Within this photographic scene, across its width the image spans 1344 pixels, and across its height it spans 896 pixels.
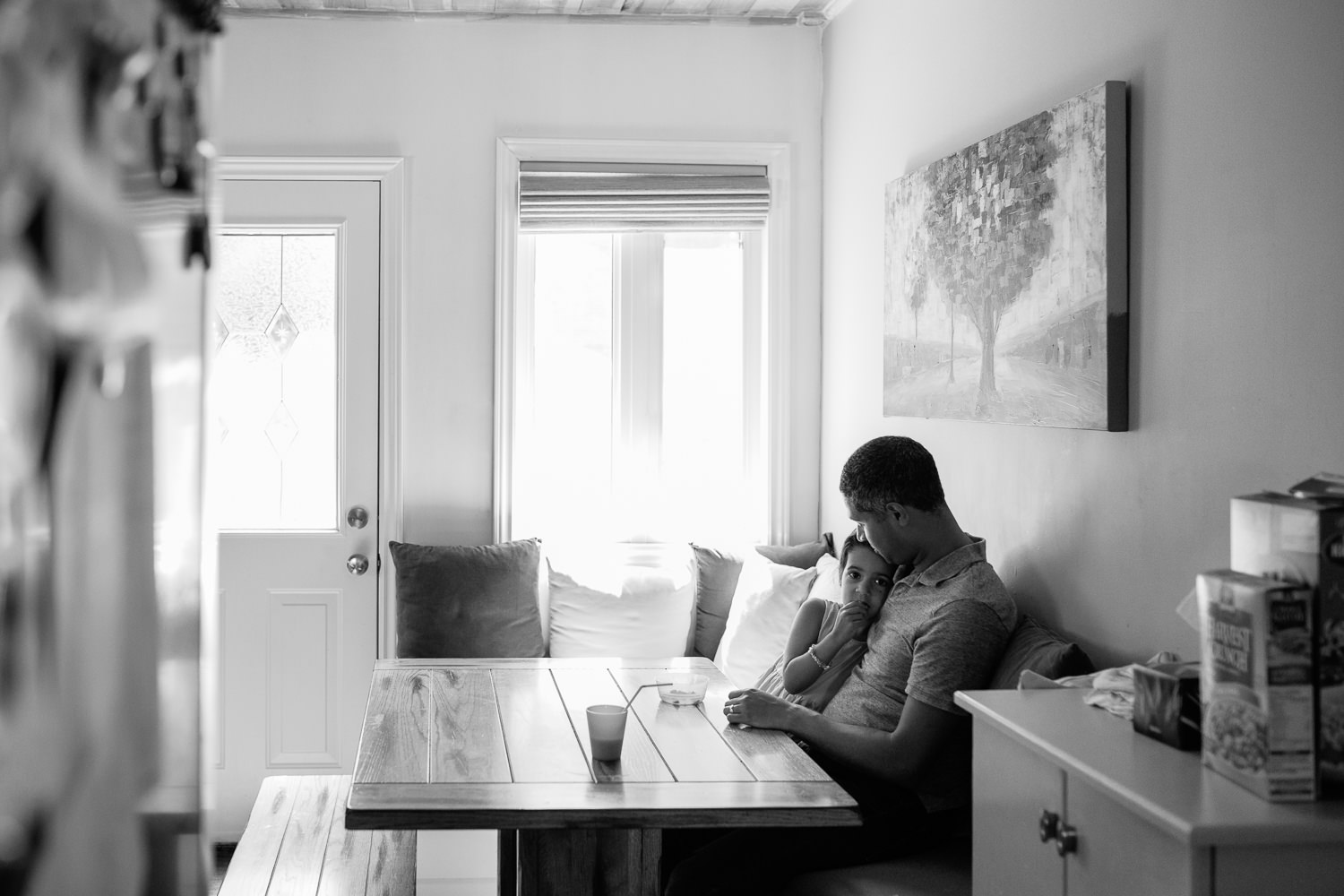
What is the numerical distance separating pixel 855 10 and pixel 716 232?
0.80m

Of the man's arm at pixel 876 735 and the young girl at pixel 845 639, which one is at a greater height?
the young girl at pixel 845 639

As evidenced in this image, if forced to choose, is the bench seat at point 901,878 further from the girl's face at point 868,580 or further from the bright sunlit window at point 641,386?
the bright sunlit window at point 641,386

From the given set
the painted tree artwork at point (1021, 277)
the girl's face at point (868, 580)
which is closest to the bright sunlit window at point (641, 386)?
the painted tree artwork at point (1021, 277)

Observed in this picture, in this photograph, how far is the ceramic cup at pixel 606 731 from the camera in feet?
6.03

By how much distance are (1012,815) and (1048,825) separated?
0.34ft

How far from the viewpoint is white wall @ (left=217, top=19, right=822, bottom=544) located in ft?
12.2

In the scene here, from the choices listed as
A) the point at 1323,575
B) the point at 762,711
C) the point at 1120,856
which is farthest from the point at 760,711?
the point at 1323,575

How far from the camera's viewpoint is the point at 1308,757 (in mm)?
1153

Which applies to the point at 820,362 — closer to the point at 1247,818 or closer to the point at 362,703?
the point at 362,703

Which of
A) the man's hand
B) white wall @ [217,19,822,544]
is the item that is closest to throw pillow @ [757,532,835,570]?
white wall @ [217,19,822,544]

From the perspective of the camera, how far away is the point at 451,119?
12.3 ft

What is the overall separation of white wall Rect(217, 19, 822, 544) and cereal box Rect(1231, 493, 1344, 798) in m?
2.85

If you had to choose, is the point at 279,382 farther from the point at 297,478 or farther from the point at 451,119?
the point at 451,119

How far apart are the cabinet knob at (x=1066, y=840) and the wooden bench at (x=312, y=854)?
5.25ft
